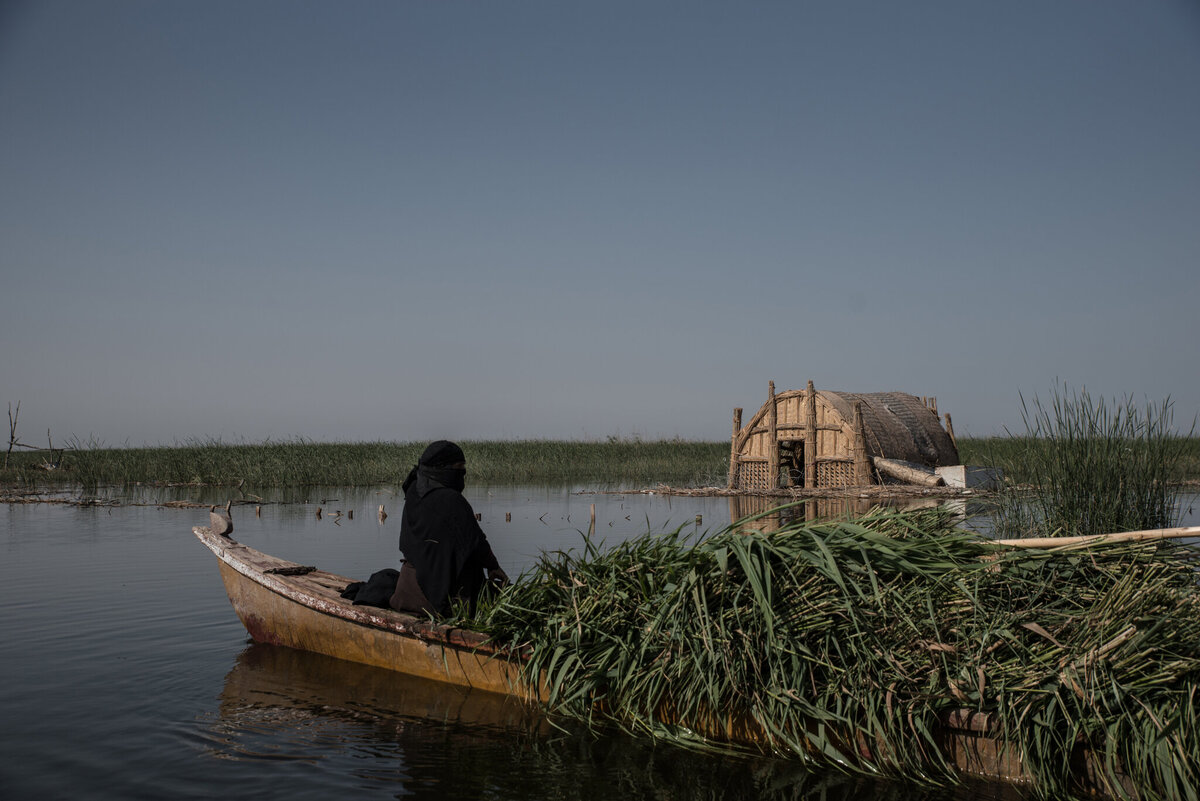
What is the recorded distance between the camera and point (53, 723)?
4840mm

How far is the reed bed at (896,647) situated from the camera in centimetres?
348

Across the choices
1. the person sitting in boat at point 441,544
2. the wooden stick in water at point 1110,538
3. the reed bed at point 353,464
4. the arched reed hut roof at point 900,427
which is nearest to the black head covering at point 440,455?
the person sitting in boat at point 441,544

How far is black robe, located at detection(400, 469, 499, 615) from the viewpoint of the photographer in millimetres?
5188

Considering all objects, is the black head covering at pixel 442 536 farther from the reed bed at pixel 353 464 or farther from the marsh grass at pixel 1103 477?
the reed bed at pixel 353 464

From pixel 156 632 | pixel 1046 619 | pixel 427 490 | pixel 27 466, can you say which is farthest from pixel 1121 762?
pixel 27 466

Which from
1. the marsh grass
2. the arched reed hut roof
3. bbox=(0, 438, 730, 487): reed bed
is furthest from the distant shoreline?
the marsh grass

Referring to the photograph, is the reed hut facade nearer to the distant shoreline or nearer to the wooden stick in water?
the distant shoreline

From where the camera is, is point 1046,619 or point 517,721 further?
point 517,721

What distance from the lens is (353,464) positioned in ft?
74.3

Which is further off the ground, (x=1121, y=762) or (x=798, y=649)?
(x=798, y=649)

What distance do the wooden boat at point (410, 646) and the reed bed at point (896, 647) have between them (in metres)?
0.06

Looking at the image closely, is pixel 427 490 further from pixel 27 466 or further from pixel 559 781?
pixel 27 466

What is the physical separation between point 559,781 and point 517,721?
2.65 feet

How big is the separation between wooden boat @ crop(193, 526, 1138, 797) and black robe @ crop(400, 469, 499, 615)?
0.80ft
